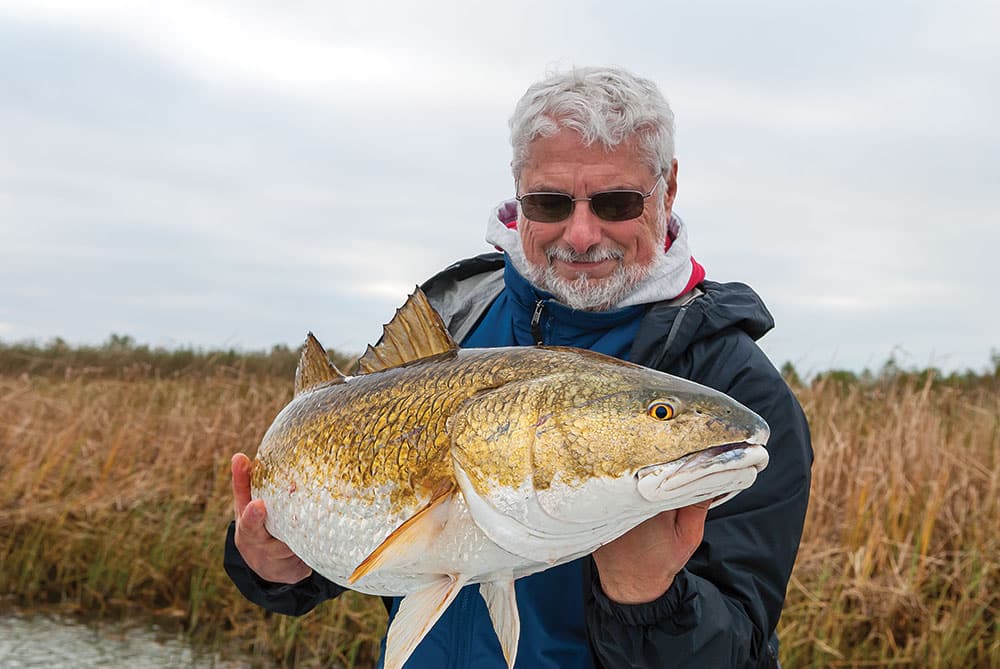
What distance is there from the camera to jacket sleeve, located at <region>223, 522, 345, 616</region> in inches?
130

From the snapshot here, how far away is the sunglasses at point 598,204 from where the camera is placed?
3.13m

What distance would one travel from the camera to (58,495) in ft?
31.1

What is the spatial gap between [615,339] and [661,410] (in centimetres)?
115

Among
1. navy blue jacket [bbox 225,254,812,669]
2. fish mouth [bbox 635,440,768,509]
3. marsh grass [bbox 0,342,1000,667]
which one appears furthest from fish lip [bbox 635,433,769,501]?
marsh grass [bbox 0,342,1000,667]

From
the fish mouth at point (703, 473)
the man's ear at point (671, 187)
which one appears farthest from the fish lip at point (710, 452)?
the man's ear at point (671, 187)

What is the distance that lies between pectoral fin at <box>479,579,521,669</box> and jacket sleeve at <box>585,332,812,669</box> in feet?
0.94

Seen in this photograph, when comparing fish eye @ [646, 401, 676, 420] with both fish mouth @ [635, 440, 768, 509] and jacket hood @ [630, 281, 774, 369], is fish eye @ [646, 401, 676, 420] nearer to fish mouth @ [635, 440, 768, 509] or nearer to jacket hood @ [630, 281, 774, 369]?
fish mouth @ [635, 440, 768, 509]

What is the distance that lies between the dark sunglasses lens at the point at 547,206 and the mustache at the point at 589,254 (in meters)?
0.10

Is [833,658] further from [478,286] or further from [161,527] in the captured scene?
[161,527]

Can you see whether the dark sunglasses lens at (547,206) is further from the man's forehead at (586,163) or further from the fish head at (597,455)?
the fish head at (597,455)

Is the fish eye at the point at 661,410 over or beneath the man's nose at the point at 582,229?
beneath

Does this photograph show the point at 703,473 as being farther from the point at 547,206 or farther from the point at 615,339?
the point at 547,206

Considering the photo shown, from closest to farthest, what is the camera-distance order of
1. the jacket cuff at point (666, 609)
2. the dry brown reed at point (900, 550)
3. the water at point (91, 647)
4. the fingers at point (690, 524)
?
the fingers at point (690, 524) → the jacket cuff at point (666, 609) → the dry brown reed at point (900, 550) → the water at point (91, 647)

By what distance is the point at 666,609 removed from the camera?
2.52 m
